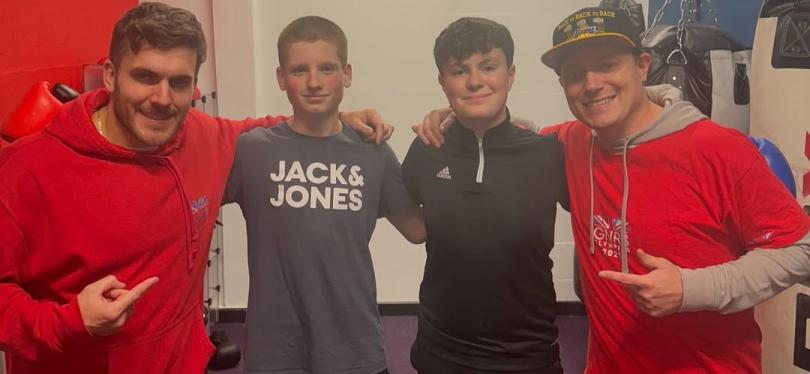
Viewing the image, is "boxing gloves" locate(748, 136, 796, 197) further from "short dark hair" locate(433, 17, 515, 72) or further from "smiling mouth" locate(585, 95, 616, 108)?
"short dark hair" locate(433, 17, 515, 72)

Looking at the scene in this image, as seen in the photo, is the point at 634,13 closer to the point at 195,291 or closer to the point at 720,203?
the point at 720,203

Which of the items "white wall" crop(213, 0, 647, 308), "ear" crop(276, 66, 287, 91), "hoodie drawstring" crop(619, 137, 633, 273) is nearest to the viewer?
"hoodie drawstring" crop(619, 137, 633, 273)

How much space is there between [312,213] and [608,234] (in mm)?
627

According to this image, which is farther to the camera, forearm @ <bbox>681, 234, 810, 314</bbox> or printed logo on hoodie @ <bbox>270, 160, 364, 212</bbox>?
printed logo on hoodie @ <bbox>270, 160, 364, 212</bbox>

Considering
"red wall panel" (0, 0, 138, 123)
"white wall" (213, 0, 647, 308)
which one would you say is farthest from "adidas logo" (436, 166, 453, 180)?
"red wall panel" (0, 0, 138, 123)

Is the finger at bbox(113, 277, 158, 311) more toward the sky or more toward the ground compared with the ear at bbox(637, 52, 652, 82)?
more toward the ground

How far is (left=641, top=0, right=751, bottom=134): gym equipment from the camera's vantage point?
67.2 inches

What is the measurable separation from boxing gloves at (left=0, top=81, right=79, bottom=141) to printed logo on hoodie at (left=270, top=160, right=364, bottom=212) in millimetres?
453

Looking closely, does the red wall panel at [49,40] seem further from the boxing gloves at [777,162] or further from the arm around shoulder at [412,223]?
the boxing gloves at [777,162]

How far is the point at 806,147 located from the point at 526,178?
0.64 m

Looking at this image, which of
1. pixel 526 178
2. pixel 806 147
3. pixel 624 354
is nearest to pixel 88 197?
pixel 526 178

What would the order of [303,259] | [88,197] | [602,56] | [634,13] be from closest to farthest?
[88,197] → [602,56] → [303,259] → [634,13]

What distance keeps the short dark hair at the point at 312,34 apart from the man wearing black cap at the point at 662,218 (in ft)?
1.45

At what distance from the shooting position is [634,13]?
170cm
